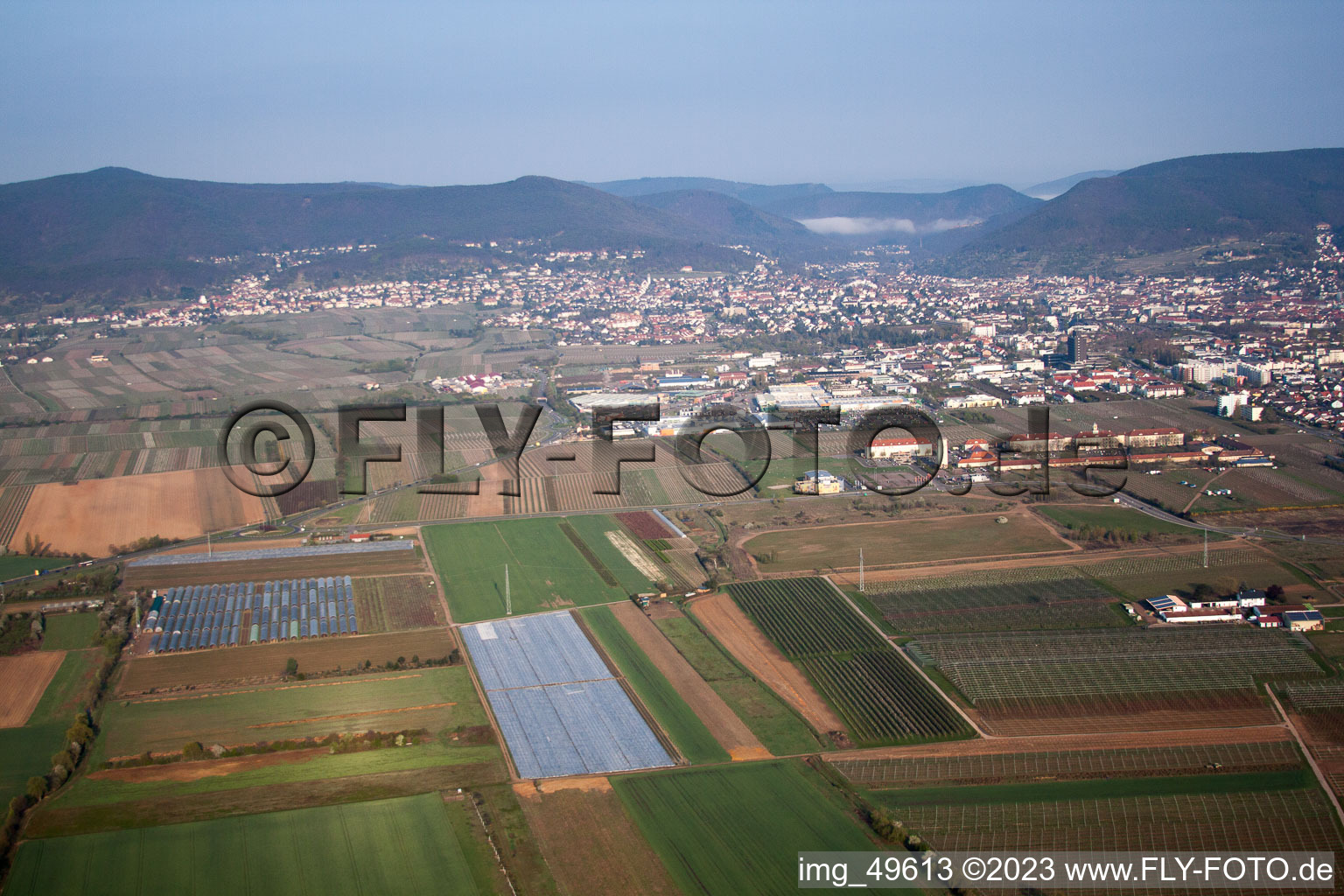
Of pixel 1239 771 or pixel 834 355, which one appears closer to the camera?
pixel 1239 771

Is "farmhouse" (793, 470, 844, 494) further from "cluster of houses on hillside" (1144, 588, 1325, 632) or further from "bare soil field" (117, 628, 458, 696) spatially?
"bare soil field" (117, 628, 458, 696)

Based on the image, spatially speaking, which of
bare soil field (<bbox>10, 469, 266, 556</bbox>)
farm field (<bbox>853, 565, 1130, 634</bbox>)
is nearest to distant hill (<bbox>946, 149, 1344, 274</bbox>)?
farm field (<bbox>853, 565, 1130, 634</bbox>)

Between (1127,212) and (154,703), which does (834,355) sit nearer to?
(154,703)

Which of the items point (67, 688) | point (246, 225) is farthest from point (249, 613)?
point (246, 225)

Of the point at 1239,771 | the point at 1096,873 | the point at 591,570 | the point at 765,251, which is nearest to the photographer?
the point at 1096,873

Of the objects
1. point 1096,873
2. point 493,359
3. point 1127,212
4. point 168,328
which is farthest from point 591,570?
point 1127,212

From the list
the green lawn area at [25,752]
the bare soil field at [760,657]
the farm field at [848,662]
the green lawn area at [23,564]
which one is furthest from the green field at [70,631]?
the farm field at [848,662]
